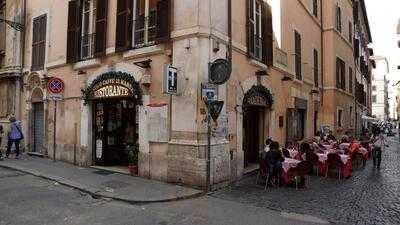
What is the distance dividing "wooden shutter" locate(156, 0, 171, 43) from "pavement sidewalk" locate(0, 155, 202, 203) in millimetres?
3609

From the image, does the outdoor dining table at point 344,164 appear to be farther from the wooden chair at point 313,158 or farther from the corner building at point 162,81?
the corner building at point 162,81

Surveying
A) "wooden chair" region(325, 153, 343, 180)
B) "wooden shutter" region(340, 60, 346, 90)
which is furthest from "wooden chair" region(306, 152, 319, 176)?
"wooden shutter" region(340, 60, 346, 90)

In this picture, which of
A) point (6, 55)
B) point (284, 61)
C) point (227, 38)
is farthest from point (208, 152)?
point (6, 55)

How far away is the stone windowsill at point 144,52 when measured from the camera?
10.3m

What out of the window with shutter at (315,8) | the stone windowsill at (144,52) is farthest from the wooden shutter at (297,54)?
the stone windowsill at (144,52)

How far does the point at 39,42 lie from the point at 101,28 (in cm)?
404

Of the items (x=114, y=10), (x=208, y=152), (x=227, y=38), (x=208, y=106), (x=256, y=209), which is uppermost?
(x=114, y=10)

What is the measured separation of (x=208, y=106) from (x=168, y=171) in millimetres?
1971

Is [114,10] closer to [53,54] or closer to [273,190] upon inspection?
[53,54]

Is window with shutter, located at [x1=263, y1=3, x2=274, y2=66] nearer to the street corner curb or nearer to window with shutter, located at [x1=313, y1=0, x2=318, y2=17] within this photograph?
the street corner curb

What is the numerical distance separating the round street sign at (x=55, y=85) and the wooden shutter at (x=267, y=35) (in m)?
6.40

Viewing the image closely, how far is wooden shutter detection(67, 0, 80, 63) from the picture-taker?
12867mm

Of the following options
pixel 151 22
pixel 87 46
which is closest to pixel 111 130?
pixel 87 46

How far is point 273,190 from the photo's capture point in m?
9.71
